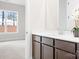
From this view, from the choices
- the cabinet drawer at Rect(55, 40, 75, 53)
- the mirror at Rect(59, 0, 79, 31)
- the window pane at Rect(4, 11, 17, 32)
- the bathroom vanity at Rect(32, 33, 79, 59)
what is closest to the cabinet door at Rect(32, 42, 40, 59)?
the bathroom vanity at Rect(32, 33, 79, 59)

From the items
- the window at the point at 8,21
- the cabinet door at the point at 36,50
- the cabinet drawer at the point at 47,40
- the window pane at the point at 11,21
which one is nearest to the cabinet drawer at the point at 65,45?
the cabinet drawer at the point at 47,40

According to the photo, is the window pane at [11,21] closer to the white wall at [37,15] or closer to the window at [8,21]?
the window at [8,21]

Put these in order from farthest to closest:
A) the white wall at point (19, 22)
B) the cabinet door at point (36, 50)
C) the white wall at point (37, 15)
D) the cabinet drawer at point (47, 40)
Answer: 1. the white wall at point (19, 22)
2. the white wall at point (37, 15)
3. the cabinet door at point (36, 50)
4. the cabinet drawer at point (47, 40)

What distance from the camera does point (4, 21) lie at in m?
8.98

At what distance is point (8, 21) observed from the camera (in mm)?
9180

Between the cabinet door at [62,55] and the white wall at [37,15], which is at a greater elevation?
the white wall at [37,15]

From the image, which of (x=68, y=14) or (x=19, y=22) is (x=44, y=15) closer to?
(x=68, y=14)

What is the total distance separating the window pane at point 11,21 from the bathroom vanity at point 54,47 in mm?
5836

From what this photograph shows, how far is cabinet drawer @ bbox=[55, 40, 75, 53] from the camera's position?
216 cm

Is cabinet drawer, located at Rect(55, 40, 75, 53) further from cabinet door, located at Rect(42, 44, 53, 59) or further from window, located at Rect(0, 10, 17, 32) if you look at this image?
window, located at Rect(0, 10, 17, 32)

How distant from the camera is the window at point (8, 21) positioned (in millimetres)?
8875

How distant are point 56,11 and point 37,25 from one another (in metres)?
0.74

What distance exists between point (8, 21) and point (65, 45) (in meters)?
7.42

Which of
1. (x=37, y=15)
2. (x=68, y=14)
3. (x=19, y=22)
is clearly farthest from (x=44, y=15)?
(x=19, y=22)
